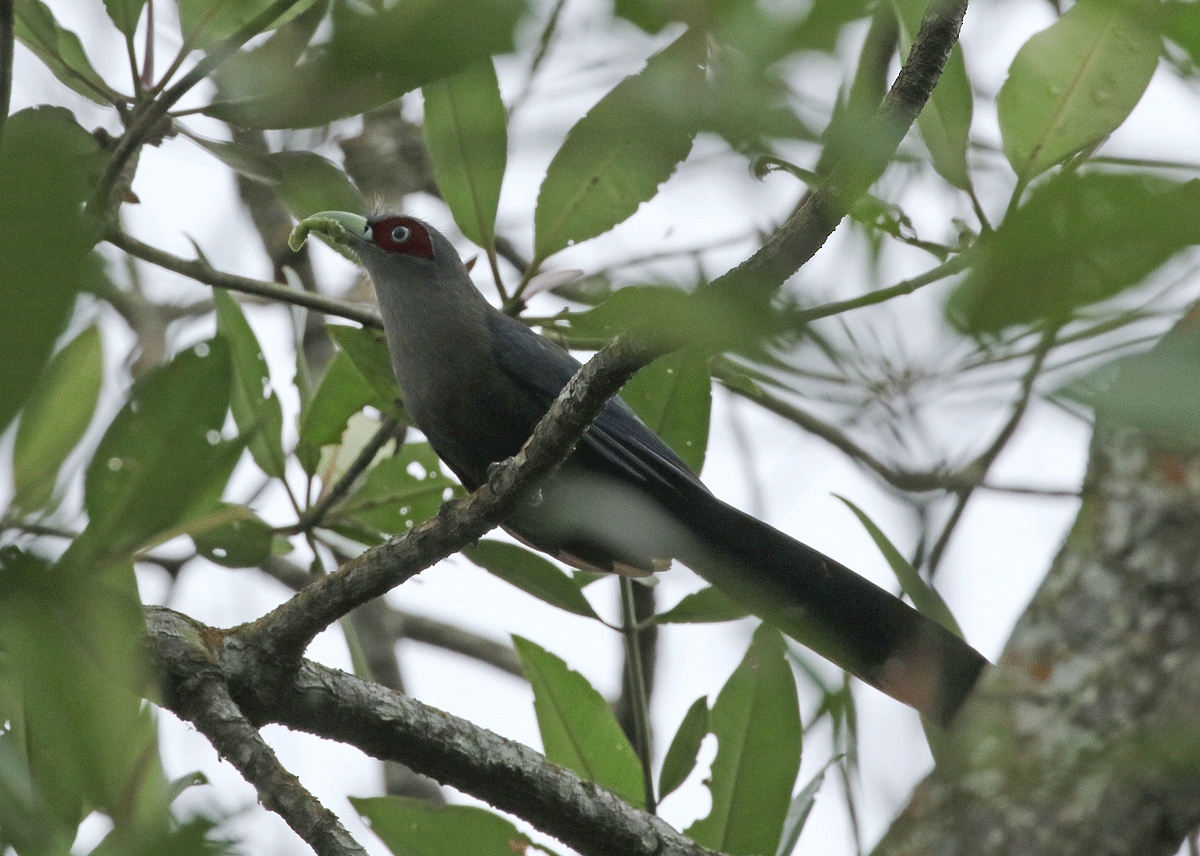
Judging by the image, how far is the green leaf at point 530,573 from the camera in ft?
12.6

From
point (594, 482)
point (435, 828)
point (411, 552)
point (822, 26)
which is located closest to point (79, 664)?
point (822, 26)

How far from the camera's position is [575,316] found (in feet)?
11.9

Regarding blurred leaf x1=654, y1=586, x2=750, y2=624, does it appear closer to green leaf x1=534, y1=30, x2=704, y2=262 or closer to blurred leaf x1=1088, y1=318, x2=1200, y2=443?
green leaf x1=534, y1=30, x2=704, y2=262

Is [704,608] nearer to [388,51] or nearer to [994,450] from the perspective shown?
[994,450]

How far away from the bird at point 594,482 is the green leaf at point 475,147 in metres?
0.44

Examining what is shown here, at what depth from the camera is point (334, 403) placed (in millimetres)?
4059

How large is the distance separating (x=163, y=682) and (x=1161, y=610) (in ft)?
7.45

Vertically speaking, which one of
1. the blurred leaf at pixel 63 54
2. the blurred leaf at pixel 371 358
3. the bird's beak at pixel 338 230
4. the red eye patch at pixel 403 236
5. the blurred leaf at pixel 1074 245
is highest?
the red eye patch at pixel 403 236

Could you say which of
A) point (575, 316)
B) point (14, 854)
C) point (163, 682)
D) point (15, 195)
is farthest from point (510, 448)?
point (15, 195)

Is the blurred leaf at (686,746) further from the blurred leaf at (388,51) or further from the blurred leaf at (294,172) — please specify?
the blurred leaf at (388,51)

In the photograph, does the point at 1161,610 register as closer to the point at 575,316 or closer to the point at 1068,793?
the point at 1068,793

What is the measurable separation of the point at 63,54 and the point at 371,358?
1.49m

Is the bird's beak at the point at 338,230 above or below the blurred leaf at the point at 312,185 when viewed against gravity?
above

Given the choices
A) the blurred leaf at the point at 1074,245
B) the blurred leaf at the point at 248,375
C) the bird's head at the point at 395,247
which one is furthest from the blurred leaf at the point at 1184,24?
the bird's head at the point at 395,247
